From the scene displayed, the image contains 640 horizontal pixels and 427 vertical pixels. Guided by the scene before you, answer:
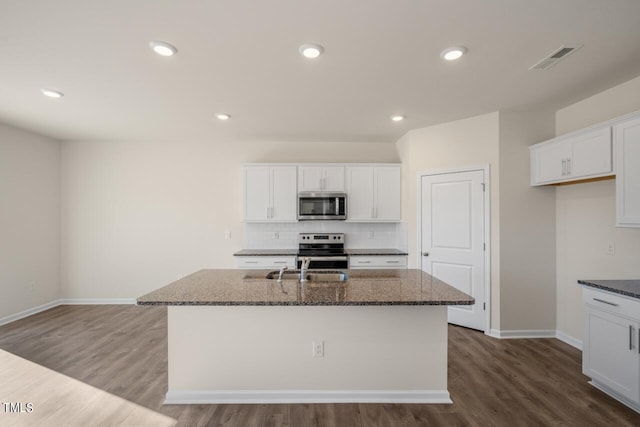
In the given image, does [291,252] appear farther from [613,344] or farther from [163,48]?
[613,344]

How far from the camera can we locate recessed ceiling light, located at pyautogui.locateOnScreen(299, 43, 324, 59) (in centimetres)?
214

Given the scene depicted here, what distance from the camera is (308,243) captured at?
479 centimetres

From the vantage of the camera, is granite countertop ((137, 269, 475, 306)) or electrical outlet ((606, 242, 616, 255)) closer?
granite countertop ((137, 269, 475, 306))

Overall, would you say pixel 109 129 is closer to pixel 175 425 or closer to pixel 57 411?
pixel 57 411

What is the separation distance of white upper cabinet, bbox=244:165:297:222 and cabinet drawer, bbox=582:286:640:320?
11.3 feet

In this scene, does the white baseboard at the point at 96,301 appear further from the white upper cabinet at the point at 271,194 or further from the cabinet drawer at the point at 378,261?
the cabinet drawer at the point at 378,261

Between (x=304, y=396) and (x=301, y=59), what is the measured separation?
2592 millimetres

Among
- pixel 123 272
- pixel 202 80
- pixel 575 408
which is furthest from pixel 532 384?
pixel 123 272

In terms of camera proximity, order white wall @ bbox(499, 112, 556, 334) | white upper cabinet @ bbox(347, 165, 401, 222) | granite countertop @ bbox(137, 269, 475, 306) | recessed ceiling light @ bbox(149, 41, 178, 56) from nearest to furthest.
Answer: granite countertop @ bbox(137, 269, 475, 306) → recessed ceiling light @ bbox(149, 41, 178, 56) → white wall @ bbox(499, 112, 556, 334) → white upper cabinet @ bbox(347, 165, 401, 222)

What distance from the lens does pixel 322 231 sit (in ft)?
16.2

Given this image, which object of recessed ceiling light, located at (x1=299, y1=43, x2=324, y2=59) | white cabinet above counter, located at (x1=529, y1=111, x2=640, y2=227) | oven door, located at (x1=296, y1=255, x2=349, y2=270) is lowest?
oven door, located at (x1=296, y1=255, x2=349, y2=270)

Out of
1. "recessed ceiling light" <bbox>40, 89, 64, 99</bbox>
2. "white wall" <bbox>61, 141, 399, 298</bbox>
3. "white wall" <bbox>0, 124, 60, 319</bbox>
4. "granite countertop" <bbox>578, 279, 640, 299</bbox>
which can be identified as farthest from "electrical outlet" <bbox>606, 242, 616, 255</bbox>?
"white wall" <bbox>0, 124, 60, 319</bbox>

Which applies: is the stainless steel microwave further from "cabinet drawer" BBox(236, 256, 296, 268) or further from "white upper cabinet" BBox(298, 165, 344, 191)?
"cabinet drawer" BBox(236, 256, 296, 268)

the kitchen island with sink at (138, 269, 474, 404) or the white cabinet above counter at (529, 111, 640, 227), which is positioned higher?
the white cabinet above counter at (529, 111, 640, 227)
